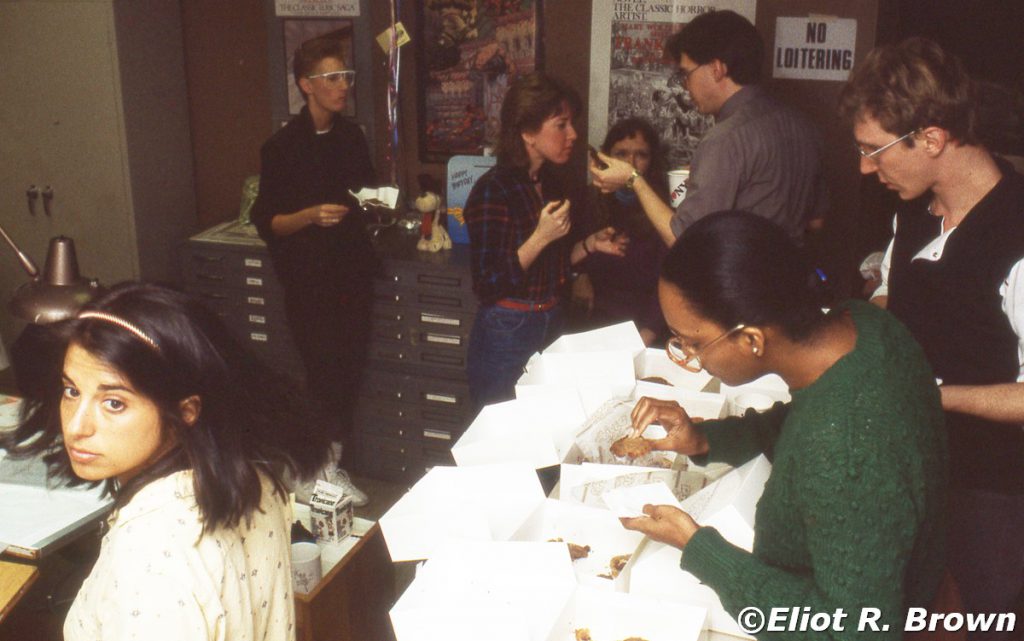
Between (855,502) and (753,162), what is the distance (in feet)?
6.04

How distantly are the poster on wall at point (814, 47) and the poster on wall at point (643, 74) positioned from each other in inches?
14.9

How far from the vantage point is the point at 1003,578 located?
79.1 inches

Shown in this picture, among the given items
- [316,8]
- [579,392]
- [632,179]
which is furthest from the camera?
[316,8]

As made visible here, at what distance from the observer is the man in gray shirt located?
2.90 m

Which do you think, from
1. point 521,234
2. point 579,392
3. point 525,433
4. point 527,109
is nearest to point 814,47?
point 527,109

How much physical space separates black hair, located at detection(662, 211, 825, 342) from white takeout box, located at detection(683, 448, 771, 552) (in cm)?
35

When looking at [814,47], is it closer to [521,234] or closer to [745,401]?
[521,234]

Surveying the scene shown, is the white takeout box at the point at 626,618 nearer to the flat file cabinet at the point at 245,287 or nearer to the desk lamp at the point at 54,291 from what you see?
the desk lamp at the point at 54,291

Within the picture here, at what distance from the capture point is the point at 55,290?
6.89ft

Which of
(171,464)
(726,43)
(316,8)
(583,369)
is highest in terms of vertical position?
(316,8)

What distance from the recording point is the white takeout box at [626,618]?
1511 mm

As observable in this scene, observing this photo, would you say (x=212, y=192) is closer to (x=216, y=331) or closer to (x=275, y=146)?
(x=275, y=146)

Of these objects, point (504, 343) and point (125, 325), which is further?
point (504, 343)

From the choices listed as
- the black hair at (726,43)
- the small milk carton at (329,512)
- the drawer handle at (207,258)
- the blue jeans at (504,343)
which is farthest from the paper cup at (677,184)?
the drawer handle at (207,258)
